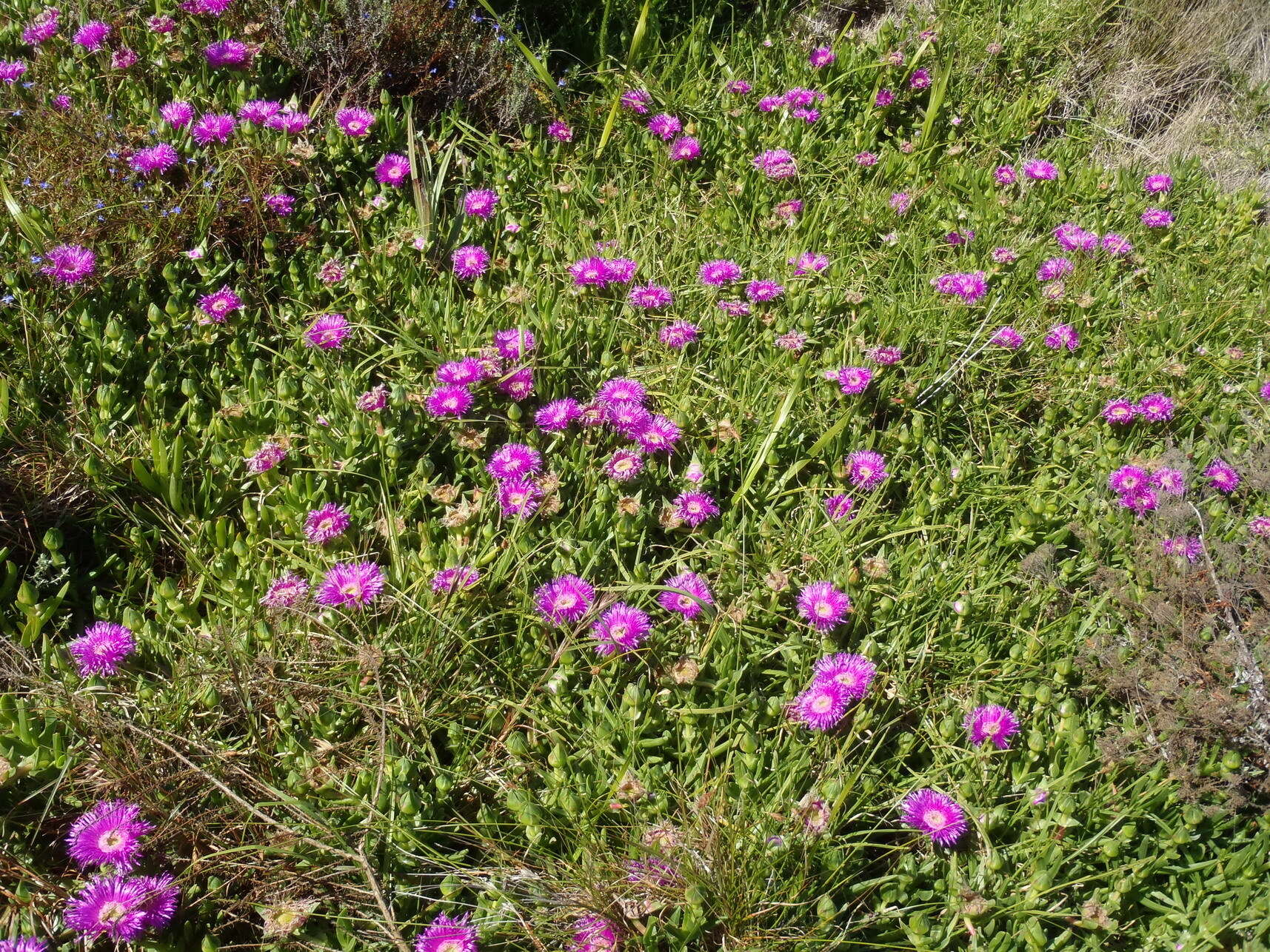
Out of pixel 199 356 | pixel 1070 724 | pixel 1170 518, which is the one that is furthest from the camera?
pixel 199 356

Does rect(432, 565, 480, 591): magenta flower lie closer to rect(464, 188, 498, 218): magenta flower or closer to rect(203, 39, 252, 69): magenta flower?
rect(464, 188, 498, 218): magenta flower

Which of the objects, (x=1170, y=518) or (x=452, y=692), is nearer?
(x=452, y=692)

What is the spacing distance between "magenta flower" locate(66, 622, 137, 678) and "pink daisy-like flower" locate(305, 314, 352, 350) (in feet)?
2.99

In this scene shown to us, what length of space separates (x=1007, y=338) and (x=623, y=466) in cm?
129

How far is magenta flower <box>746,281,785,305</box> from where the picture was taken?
9.10 feet

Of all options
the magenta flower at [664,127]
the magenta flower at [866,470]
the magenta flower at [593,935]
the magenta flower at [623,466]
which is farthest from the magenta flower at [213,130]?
the magenta flower at [593,935]

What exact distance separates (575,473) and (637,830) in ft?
2.92

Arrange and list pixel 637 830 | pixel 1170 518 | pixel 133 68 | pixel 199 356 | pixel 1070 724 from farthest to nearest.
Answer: pixel 133 68
pixel 199 356
pixel 1170 518
pixel 1070 724
pixel 637 830

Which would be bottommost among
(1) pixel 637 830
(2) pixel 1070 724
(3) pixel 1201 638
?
(1) pixel 637 830

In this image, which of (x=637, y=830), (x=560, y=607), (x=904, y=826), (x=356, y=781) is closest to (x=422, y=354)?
(x=560, y=607)

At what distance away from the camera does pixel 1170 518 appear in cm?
221

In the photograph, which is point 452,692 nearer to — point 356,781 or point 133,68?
point 356,781

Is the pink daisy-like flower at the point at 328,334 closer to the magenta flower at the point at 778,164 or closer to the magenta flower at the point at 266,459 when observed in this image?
the magenta flower at the point at 266,459

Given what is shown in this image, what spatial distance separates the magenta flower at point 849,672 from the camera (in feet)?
6.25
